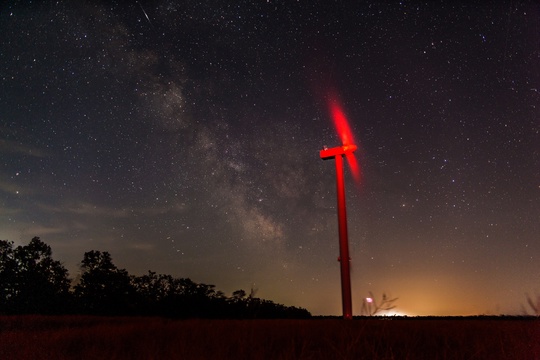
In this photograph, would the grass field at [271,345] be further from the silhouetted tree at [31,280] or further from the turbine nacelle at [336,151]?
the silhouetted tree at [31,280]

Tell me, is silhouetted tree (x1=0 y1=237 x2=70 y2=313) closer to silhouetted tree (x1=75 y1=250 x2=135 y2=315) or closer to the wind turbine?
silhouetted tree (x1=75 y1=250 x2=135 y2=315)

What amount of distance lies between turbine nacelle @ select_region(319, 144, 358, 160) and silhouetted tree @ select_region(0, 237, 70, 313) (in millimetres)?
36265

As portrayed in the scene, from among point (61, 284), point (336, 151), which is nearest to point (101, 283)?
point (61, 284)

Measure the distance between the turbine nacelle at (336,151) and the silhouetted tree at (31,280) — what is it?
36.3 m

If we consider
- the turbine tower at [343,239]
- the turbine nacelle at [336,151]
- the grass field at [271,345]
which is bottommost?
the grass field at [271,345]

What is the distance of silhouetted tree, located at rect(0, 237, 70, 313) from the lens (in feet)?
140

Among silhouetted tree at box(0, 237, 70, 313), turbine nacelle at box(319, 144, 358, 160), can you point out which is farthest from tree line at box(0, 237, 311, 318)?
turbine nacelle at box(319, 144, 358, 160)

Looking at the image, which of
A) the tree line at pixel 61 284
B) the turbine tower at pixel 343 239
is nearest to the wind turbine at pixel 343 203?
the turbine tower at pixel 343 239

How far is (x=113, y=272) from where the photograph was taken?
44625 mm

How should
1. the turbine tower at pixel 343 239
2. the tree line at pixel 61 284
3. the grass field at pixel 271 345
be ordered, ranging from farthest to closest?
the tree line at pixel 61 284 → the turbine tower at pixel 343 239 → the grass field at pixel 271 345

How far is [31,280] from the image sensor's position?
146 ft

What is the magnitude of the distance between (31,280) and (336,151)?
40948 mm

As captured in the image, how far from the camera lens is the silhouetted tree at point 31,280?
140 ft

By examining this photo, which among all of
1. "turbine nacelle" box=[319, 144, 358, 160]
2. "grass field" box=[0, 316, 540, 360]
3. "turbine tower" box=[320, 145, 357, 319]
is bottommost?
"grass field" box=[0, 316, 540, 360]
